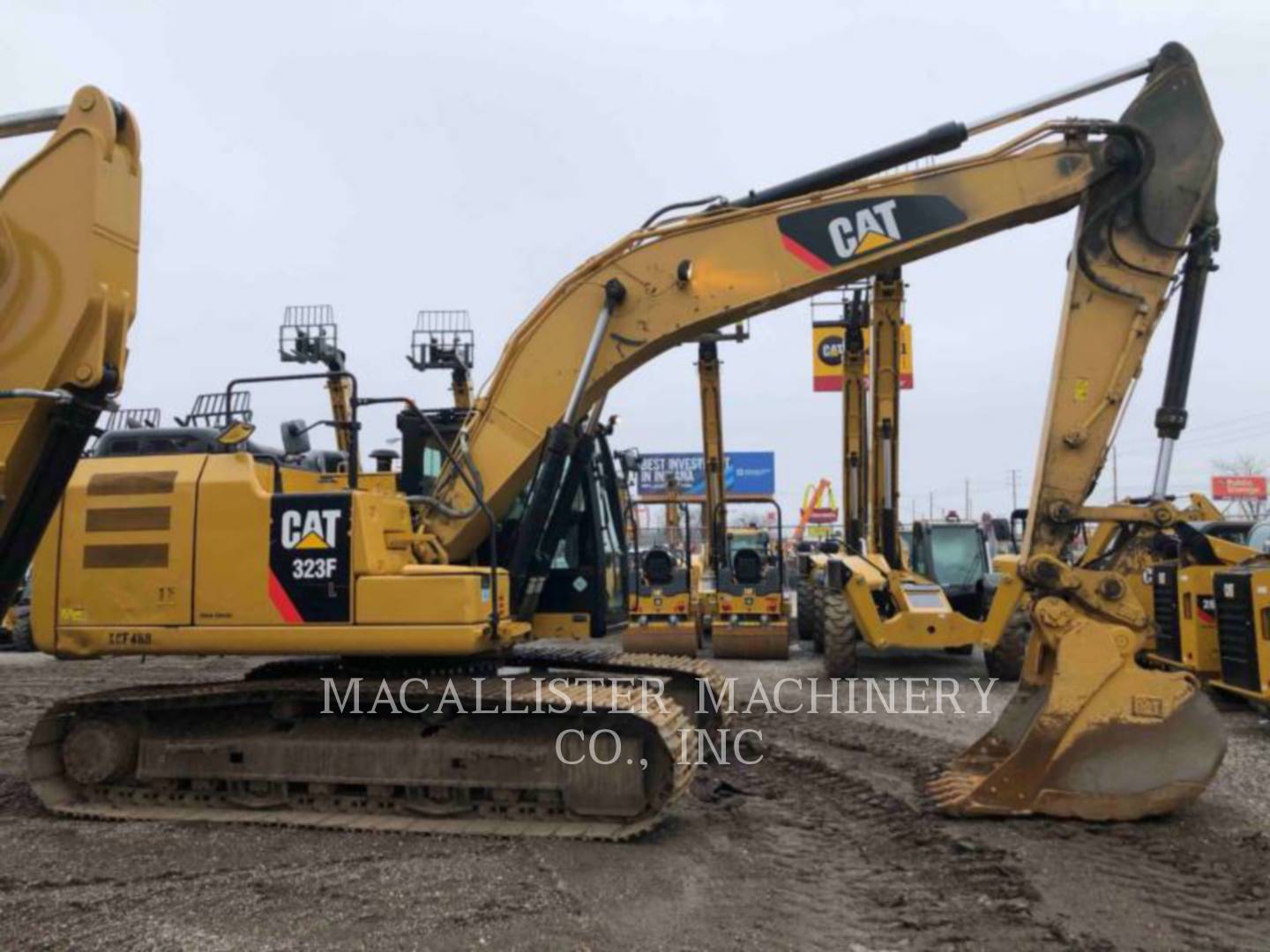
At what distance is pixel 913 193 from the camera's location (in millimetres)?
6637

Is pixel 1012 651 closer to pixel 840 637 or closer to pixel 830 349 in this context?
pixel 840 637

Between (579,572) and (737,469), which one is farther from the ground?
(737,469)

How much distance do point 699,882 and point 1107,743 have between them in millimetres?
2496

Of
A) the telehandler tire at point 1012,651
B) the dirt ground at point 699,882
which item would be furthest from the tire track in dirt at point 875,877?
the telehandler tire at point 1012,651

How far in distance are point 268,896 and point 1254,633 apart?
→ 8.21m

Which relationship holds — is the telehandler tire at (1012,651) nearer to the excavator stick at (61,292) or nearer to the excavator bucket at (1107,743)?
the excavator bucket at (1107,743)

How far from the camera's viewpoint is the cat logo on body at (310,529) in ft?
20.0

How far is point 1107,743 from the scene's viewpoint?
578 cm

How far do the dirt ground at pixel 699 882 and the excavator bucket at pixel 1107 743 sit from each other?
0.14 meters

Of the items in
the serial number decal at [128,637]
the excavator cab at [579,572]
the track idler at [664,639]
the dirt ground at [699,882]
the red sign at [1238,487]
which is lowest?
the dirt ground at [699,882]

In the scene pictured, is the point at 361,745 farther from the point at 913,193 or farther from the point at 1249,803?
the point at 1249,803

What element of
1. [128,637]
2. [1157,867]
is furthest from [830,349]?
[128,637]

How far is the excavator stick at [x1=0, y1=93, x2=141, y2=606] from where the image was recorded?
3.88m

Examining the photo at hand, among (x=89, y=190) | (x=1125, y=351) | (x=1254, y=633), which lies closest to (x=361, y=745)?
(x=89, y=190)
